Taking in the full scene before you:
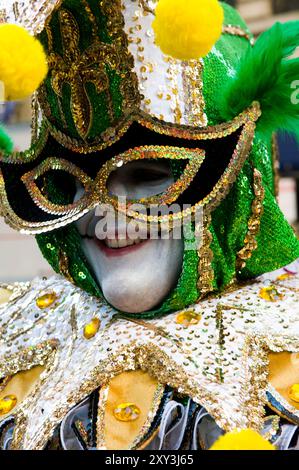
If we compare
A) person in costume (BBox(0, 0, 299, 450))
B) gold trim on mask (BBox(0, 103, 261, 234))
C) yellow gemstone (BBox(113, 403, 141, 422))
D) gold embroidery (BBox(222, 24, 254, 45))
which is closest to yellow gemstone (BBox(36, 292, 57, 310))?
person in costume (BBox(0, 0, 299, 450))

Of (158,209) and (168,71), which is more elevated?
(168,71)

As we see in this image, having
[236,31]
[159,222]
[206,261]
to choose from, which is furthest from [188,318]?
[236,31]

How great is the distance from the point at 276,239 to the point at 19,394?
2.33ft

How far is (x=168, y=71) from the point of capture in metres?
1.71

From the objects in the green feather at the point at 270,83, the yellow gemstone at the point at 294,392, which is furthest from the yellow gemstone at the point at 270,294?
the green feather at the point at 270,83

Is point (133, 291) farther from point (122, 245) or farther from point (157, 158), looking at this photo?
point (157, 158)

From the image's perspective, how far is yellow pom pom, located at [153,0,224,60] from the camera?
57.0 inches

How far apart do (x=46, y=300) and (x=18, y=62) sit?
815 mm

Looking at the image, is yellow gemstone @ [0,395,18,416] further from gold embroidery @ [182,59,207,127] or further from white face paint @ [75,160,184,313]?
gold embroidery @ [182,59,207,127]

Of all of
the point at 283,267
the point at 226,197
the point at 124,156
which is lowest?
the point at 283,267

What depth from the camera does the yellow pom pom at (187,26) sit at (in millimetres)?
1448

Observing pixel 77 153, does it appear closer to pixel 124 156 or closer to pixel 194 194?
pixel 124 156
